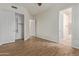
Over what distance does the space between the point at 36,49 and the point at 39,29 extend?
1.55 feet

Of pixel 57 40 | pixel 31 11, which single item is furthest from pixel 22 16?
pixel 57 40

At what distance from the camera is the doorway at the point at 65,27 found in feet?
7.72

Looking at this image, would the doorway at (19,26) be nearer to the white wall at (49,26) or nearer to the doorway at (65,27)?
the white wall at (49,26)

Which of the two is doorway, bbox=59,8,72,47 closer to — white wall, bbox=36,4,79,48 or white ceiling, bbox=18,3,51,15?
white wall, bbox=36,4,79,48

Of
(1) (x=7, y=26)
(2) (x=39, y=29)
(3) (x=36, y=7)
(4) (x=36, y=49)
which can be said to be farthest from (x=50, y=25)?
(1) (x=7, y=26)

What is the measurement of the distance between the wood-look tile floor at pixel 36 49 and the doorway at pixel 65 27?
0.15 meters

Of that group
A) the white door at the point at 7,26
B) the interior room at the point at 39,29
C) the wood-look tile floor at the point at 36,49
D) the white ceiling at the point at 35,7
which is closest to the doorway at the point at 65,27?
the interior room at the point at 39,29

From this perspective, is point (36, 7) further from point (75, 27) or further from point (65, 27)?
point (75, 27)

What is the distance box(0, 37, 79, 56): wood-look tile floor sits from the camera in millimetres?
2191

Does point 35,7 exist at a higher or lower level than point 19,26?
higher

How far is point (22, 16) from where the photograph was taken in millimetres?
2494

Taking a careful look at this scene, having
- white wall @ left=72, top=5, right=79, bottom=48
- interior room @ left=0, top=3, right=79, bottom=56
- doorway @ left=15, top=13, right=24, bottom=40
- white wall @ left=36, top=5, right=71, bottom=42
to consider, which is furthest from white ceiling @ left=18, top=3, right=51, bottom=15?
white wall @ left=72, top=5, right=79, bottom=48

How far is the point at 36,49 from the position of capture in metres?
2.28

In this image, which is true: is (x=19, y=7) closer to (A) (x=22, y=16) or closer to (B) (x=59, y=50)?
(A) (x=22, y=16)
